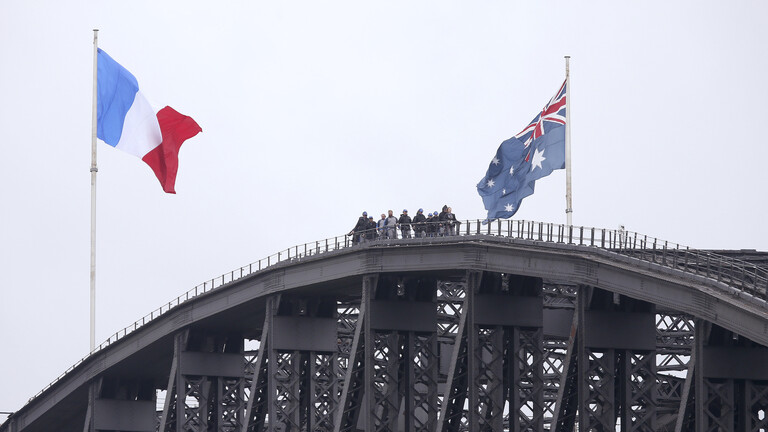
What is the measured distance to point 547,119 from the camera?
70438 mm

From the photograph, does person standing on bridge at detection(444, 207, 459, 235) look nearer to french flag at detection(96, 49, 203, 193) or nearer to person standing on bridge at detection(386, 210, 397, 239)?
person standing on bridge at detection(386, 210, 397, 239)

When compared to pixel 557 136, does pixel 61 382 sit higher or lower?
lower

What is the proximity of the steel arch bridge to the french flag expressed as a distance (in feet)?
20.4

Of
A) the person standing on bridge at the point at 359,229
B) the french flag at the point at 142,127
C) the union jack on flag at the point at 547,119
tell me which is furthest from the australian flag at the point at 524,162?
the french flag at the point at 142,127

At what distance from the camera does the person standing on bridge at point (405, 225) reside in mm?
71688

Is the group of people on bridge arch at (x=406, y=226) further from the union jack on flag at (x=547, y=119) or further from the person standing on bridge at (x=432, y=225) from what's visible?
the union jack on flag at (x=547, y=119)

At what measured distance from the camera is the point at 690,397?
55.5 metres

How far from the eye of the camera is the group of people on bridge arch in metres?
70.4

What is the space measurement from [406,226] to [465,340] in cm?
642

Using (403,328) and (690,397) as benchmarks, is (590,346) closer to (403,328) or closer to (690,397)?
(690,397)

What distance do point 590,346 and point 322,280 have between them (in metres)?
16.3

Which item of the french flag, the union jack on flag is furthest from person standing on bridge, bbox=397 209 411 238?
the french flag

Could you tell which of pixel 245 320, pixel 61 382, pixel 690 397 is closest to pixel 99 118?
pixel 245 320

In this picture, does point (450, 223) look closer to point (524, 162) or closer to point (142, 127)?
point (524, 162)
